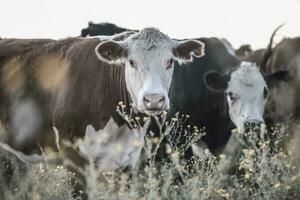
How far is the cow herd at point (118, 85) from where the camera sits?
23.3 ft

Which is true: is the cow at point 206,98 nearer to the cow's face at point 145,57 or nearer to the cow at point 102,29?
the cow's face at point 145,57

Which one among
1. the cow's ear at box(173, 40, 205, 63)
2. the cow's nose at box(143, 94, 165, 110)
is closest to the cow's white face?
the cow's ear at box(173, 40, 205, 63)

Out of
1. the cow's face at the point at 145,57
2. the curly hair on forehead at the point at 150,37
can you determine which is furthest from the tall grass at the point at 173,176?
the curly hair on forehead at the point at 150,37

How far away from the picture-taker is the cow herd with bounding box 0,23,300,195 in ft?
23.3

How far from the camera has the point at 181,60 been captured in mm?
7559

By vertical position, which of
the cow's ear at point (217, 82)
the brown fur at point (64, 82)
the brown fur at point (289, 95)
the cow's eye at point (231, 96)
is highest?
the brown fur at point (64, 82)

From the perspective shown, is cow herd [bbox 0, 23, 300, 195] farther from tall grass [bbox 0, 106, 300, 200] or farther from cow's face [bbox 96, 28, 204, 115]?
tall grass [bbox 0, 106, 300, 200]

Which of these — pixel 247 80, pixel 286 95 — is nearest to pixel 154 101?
pixel 247 80

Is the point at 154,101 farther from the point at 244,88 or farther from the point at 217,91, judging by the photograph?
the point at 217,91

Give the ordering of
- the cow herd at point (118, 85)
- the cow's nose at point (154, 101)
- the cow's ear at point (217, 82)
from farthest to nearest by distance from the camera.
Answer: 1. the cow's ear at point (217, 82)
2. the cow herd at point (118, 85)
3. the cow's nose at point (154, 101)

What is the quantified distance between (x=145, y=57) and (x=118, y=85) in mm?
383

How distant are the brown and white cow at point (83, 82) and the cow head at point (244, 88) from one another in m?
1.54

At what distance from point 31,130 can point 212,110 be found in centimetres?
272

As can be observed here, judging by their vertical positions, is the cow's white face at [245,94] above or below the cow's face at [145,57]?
below
